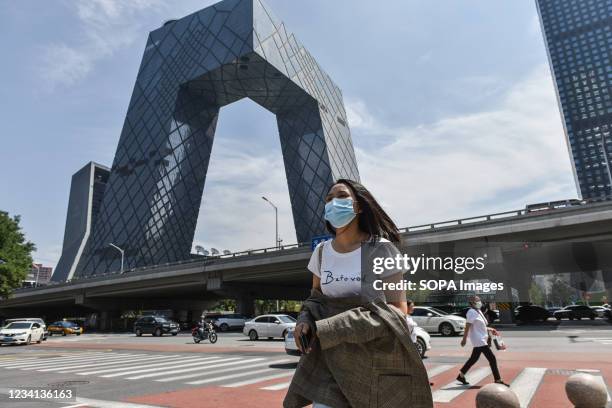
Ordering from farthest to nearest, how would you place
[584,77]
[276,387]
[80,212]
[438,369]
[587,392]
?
[80,212], [584,77], [438,369], [276,387], [587,392]

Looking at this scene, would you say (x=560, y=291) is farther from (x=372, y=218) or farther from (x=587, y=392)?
(x=372, y=218)

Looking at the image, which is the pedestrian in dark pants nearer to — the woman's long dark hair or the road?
the road

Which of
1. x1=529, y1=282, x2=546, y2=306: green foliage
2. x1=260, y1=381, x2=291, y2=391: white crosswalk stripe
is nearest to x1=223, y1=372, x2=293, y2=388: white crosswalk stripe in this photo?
x1=260, y1=381, x2=291, y2=391: white crosswalk stripe

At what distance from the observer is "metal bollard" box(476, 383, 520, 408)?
142 inches

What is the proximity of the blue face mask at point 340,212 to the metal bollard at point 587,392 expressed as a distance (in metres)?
3.35

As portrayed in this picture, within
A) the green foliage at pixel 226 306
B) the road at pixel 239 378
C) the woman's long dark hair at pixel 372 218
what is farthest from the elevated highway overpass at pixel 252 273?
the green foliage at pixel 226 306

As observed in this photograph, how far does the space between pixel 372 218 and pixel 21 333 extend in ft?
103

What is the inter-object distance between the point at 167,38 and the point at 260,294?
59367 mm

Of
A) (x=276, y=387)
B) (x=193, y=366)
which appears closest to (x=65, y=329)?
(x=193, y=366)

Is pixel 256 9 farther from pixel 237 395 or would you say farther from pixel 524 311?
pixel 237 395

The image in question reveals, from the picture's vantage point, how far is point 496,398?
3648 millimetres

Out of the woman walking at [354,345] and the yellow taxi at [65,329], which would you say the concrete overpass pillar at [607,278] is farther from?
the yellow taxi at [65,329]

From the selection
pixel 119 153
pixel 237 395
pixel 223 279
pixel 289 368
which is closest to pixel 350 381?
pixel 237 395

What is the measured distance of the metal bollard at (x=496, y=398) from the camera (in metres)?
3.61
